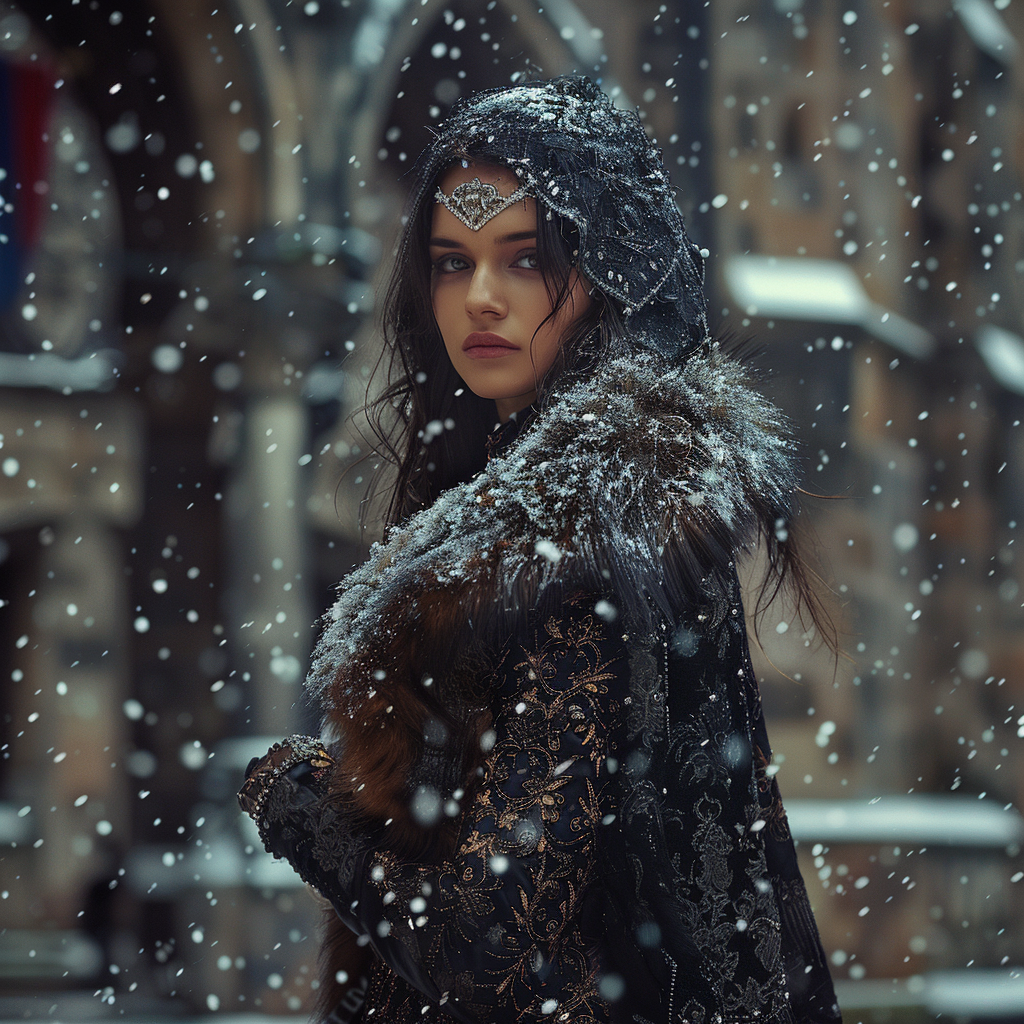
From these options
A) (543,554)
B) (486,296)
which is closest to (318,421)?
(486,296)

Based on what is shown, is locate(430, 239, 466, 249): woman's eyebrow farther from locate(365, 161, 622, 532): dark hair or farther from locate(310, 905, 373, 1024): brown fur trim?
locate(310, 905, 373, 1024): brown fur trim

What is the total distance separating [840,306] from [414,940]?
2.92 metres

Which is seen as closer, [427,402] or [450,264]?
[450,264]

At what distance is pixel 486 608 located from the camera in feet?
2.77

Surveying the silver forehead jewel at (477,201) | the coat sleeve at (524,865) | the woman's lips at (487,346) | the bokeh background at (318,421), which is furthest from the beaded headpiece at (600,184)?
the bokeh background at (318,421)

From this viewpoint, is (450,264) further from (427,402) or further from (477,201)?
(427,402)

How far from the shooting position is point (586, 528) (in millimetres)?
849

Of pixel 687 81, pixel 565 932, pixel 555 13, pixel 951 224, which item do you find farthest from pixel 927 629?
pixel 565 932

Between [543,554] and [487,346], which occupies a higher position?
[487,346]

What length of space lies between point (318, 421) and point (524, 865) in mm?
2434

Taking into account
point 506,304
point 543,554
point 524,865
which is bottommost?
point 524,865

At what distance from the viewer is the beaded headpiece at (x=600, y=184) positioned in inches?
42.8

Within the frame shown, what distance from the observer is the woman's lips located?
1105 millimetres

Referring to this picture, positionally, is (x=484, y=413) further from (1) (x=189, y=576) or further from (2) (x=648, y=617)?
(1) (x=189, y=576)
